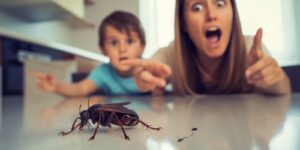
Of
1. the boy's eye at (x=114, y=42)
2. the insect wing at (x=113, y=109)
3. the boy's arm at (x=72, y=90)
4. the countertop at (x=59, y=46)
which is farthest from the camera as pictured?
the countertop at (x=59, y=46)

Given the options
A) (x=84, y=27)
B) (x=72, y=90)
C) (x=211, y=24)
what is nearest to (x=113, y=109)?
(x=211, y=24)

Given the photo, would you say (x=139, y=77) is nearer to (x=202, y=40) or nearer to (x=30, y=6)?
(x=202, y=40)

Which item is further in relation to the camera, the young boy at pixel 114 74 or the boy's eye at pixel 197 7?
the young boy at pixel 114 74

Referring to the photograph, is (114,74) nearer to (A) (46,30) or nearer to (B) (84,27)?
(B) (84,27)

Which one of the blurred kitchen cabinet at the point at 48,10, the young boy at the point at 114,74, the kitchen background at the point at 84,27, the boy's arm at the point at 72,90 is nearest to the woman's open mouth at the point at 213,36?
the kitchen background at the point at 84,27

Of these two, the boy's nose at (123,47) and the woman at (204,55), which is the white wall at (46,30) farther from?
the woman at (204,55)
